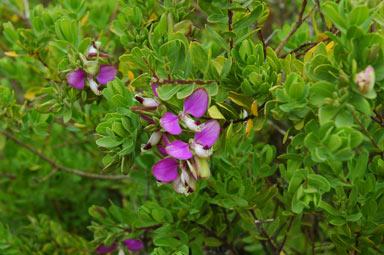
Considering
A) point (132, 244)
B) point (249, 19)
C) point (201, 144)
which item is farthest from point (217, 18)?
point (132, 244)

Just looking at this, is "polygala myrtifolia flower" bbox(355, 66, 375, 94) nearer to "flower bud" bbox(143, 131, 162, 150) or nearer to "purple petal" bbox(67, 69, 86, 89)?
"flower bud" bbox(143, 131, 162, 150)

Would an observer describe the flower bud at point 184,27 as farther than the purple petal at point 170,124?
Yes

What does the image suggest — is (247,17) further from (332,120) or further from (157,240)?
(157,240)

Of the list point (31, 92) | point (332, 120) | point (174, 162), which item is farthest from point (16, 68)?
point (332, 120)

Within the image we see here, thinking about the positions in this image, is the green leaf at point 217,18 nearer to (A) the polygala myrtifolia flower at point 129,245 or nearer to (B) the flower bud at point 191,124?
(B) the flower bud at point 191,124

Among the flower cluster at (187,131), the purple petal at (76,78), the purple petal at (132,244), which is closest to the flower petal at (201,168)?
the flower cluster at (187,131)

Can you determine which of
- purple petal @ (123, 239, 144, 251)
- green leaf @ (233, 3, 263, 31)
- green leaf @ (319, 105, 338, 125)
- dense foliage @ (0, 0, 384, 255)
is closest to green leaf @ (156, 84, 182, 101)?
dense foliage @ (0, 0, 384, 255)
